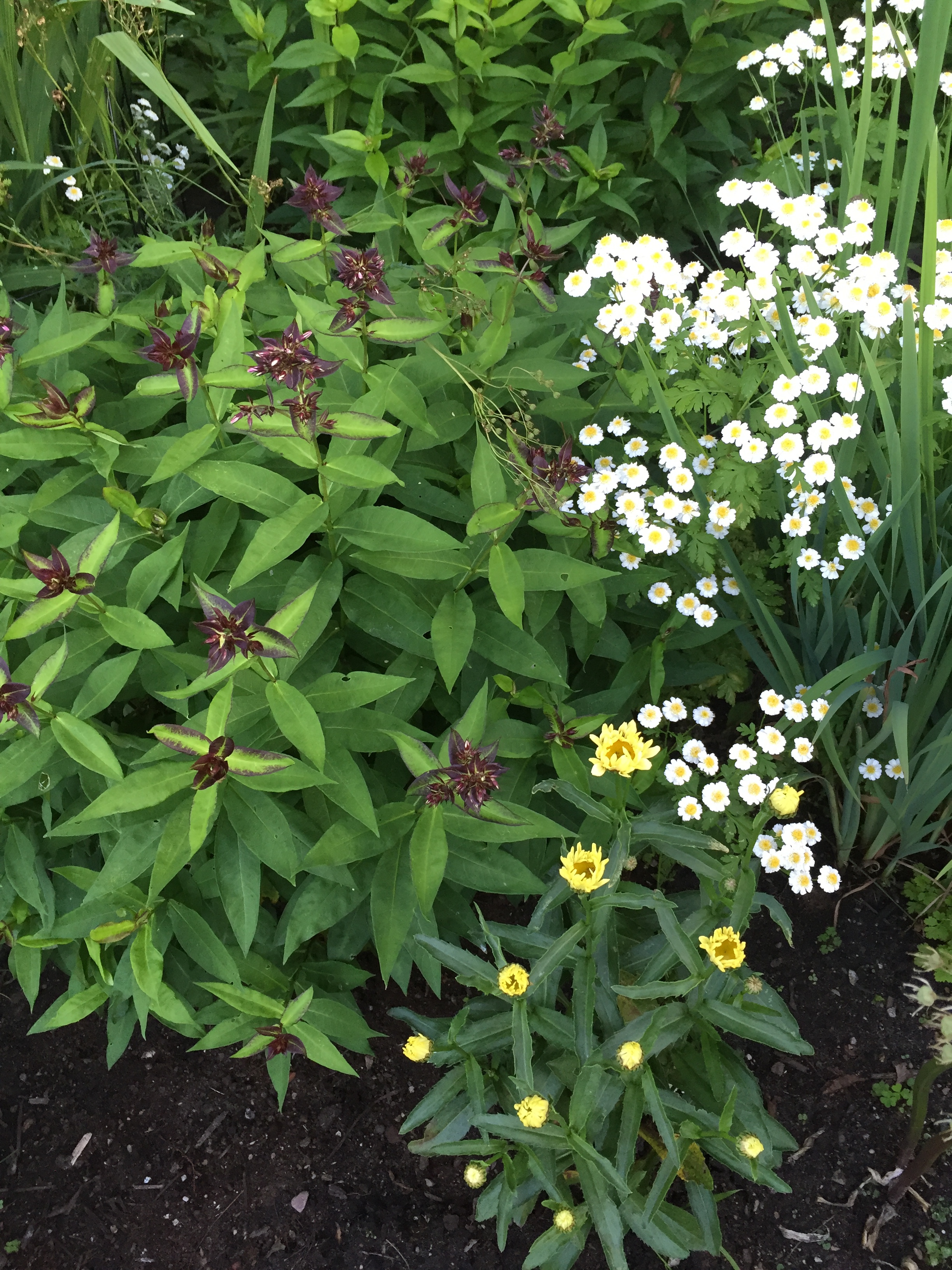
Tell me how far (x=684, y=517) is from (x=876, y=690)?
0.53m

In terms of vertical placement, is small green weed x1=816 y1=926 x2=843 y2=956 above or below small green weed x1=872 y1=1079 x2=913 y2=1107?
above

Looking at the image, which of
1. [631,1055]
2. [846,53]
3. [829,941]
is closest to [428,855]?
[631,1055]

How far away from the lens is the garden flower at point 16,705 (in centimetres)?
118

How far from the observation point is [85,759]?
1282mm

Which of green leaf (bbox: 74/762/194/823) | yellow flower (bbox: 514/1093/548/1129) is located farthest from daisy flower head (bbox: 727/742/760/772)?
green leaf (bbox: 74/762/194/823)

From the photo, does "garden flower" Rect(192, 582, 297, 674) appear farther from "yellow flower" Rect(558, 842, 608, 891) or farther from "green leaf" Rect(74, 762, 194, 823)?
"yellow flower" Rect(558, 842, 608, 891)

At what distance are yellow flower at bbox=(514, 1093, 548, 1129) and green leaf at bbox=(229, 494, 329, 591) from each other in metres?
0.82

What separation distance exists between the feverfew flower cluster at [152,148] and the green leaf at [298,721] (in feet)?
6.08

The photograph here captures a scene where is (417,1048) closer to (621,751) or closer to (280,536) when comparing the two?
(621,751)

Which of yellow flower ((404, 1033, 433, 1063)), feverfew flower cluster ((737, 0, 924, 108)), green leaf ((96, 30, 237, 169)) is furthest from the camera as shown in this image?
feverfew flower cluster ((737, 0, 924, 108))

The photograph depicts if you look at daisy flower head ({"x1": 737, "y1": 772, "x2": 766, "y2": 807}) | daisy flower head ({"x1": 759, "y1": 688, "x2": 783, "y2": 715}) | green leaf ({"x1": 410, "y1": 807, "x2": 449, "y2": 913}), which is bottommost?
daisy flower head ({"x1": 737, "y1": 772, "x2": 766, "y2": 807})

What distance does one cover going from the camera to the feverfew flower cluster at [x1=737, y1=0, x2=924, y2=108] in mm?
2020

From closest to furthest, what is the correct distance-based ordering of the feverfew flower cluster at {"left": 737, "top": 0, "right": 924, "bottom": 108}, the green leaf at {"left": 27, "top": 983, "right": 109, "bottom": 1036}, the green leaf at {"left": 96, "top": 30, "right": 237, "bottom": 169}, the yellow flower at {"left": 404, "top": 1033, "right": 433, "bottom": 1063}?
1. the yellow flower at {"left": 404, "top": 1033, "right": 433, "bottom": 1063}
2. the green leaf at {"left": 27, "top": 983, "right": 109, "bottom": 1036}
3. the green leaf at {"left": 96, "top": 30, "right": 237, "bottom": 169}
4. the feverfew flower cluster at {"left": 737, "top": 0, "right": 924, "bottom": 108}

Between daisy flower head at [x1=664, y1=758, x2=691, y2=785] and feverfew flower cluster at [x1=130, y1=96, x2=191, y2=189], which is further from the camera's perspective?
feverfew flower cluster at [x1=130, y1=96, x2=191, y2=189]
